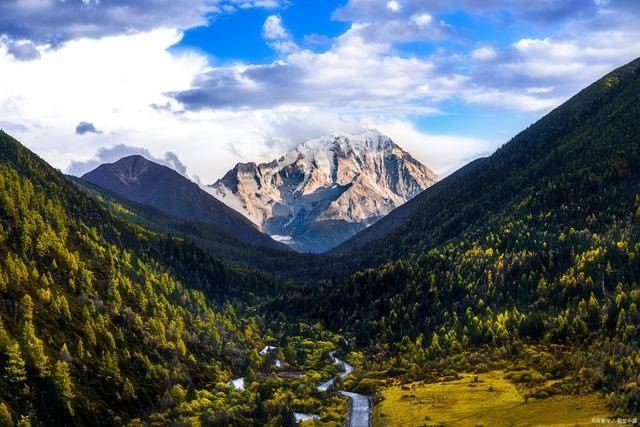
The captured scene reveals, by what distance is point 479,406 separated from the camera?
6417 inches

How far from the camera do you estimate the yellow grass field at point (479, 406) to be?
14388 cm

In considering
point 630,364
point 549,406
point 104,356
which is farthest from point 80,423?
point 630,364

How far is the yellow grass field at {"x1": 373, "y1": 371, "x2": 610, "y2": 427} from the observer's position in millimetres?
143875

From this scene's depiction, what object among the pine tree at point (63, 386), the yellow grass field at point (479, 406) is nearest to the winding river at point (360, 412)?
the yellow grass field at point (479, 406)

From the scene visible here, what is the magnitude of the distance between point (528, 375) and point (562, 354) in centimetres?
2110

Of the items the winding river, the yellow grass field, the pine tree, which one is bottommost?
the winding river

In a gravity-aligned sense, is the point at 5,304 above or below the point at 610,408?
A: above

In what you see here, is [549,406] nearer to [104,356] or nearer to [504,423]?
[504,423]

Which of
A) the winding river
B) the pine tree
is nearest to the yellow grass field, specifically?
the winding river

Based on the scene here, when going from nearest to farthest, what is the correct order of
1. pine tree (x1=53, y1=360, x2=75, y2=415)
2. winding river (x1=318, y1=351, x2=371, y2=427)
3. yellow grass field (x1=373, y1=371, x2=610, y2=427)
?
yellow grass field (x1=373, y1=371, x2=610, y2=427) → pine tree (x1=53, y1=360, x2=75, y2=415) → winding river (x1=318, y1=351, x2=371, y2=427)

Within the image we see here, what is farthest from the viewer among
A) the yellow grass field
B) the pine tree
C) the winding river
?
the winding river

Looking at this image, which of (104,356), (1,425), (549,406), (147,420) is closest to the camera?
(1,425)

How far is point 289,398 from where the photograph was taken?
19750cm

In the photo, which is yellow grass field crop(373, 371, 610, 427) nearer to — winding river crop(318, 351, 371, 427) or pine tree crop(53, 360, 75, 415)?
winding river crop(318, 351, 371, 427)
